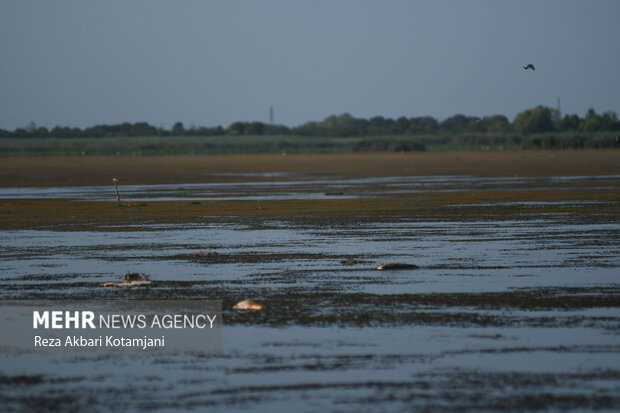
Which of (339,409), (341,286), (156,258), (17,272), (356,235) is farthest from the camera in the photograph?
(356,235)

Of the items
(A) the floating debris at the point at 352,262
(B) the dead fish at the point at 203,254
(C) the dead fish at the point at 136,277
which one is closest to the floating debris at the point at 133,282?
(C) the dead fish at the point at 136,277

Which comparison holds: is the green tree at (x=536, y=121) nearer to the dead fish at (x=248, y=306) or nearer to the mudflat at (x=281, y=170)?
the mudflat at (x=281, y=170)

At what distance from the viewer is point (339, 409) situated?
9.22 metres

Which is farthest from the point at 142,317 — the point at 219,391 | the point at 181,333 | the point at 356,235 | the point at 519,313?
the point at 356,235

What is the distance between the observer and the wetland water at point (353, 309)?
9.79 metres

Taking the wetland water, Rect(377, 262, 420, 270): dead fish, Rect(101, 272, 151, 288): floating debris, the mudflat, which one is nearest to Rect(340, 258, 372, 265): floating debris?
the wetland water

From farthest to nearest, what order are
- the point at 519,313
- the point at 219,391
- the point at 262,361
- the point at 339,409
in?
the point at 519,313, the point at 262,361, the point at 219,391, the point at 339,409

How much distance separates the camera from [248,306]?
46.6 feet

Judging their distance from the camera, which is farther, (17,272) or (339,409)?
(17,272)

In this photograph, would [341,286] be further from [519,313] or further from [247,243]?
[247,243]

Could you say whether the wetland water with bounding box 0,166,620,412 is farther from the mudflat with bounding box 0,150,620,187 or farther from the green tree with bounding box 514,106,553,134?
the green tree with bounding box 514,106,553,134

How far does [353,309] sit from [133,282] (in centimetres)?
432

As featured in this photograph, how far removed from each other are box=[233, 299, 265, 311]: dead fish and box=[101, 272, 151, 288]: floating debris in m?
2.66

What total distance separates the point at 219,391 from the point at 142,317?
13.3 feet
